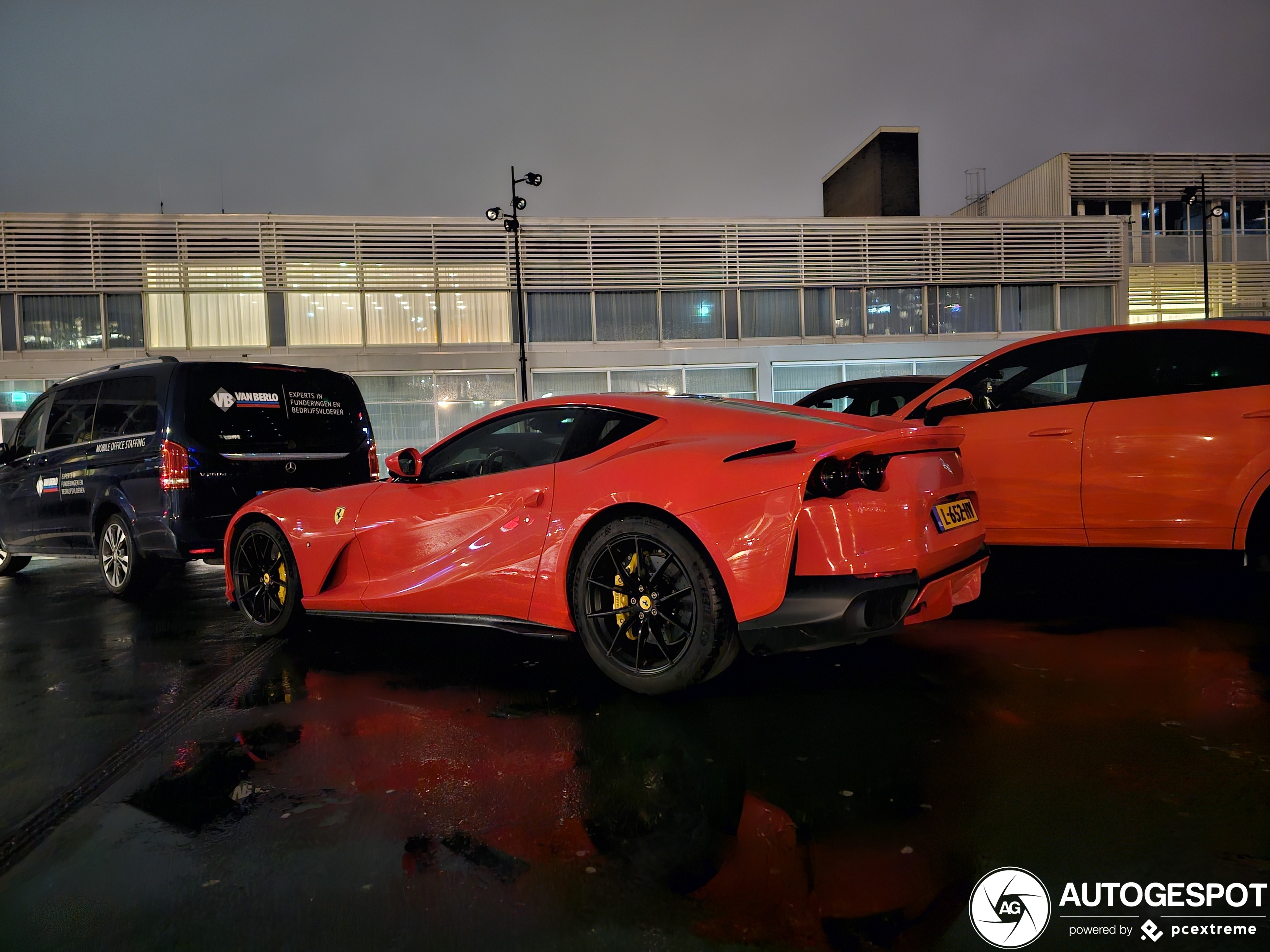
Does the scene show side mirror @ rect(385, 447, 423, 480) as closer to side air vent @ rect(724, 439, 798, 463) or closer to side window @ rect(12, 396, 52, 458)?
side air vent @ rect(724, 439, 798, 463)

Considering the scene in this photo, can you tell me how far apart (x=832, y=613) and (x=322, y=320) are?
20.5m

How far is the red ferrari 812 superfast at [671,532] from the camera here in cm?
343

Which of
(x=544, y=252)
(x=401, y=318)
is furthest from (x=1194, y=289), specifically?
(x=401, y=318)

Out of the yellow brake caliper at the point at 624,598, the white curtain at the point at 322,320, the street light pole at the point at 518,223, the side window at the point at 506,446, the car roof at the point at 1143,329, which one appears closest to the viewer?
the yellow brake caliper at the point at 624,598

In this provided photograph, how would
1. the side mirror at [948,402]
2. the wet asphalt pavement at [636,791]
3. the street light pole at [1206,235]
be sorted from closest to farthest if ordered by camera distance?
the wet asphalt pavement at [636,791] → the side mirror at [948,402] → the street light pole at [1206,235]

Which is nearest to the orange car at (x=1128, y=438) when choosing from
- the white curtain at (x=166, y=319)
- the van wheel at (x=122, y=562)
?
the van wheel at (x=122, y=562)

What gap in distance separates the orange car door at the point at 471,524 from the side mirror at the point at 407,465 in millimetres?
44

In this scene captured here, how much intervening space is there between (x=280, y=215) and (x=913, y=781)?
72.1 ft

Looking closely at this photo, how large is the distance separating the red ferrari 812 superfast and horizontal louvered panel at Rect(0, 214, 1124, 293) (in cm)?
1809

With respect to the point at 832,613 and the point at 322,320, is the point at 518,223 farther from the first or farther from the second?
the point at 832,613

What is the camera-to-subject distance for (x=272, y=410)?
7.30 m

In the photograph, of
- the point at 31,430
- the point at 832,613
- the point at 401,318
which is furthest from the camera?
the point at 401,318

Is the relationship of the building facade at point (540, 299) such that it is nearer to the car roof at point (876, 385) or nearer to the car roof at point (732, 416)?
the car roof at point (876, 385)

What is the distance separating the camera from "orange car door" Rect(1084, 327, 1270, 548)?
462 cm
